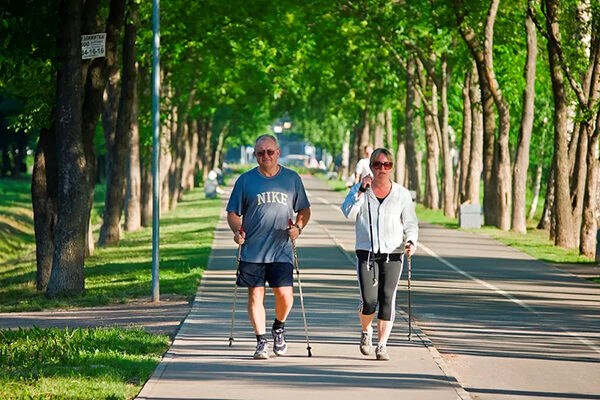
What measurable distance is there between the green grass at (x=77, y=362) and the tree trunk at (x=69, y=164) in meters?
6.59

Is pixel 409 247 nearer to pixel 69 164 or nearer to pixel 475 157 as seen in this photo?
pixel 69 164

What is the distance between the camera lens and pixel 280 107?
88.1 metres

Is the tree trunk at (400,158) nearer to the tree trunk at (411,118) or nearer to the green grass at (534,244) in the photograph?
the tree trunk at (411,118)

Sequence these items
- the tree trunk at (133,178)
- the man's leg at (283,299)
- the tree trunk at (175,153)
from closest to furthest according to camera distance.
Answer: the man's leg at (283,299)
the tree trunk at (133,178)
the tree trunk at (175,153)

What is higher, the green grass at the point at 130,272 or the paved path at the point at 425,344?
the paved path at the point at 425,344

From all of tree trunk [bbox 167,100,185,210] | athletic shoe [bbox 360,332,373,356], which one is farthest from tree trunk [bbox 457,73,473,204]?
athletic shoe [bbox 360,332,373,356]

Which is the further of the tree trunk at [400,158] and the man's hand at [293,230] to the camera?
the tree trunk at [400,158]

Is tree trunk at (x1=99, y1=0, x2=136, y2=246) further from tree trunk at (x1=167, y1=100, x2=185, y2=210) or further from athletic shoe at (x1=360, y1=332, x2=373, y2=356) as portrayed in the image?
athletic shoe at (x1=360, y1=332, x2=373, y2=356)

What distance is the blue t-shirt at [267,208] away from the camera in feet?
44.8

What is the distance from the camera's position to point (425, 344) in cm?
1519

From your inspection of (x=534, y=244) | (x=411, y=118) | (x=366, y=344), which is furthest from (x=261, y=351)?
(x=411, y=118)

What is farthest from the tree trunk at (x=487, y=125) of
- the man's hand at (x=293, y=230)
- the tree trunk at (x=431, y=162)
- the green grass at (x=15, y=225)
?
the man's hand at (x=293, y=230)

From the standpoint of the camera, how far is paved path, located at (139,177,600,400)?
12242 millimetres

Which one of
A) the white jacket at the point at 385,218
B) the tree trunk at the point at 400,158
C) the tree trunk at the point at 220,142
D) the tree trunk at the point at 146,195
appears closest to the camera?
the white jacket at the point at 385,218
